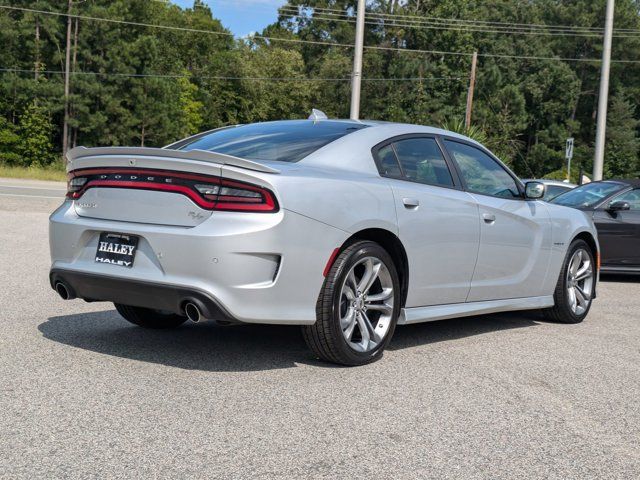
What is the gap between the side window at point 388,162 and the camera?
5.78 metres

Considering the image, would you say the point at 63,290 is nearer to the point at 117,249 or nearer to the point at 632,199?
the point at 117,249

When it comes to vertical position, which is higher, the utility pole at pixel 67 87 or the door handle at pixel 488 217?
the utility pole at pixel 67 87

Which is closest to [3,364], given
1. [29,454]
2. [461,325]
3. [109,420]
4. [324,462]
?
[109,420]

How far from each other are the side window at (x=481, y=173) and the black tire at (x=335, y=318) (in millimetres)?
1402

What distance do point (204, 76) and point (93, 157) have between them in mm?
66861

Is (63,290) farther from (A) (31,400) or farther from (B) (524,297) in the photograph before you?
(B) (524,297)

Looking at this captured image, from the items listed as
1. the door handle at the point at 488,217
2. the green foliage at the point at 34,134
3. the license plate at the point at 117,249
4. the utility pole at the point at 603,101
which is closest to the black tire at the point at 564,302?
the door handle at the point at 488,217

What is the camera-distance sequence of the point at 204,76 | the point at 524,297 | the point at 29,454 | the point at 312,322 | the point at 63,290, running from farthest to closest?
the point at 204,76 → the point at 524,297 → the point at 63,290 → the point at 312,322 → the point at 29,454

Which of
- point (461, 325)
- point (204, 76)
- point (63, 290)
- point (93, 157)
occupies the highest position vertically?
point (204, 76)

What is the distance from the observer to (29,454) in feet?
11.8

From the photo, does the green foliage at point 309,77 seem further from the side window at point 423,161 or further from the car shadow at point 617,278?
the side window at point 423,161

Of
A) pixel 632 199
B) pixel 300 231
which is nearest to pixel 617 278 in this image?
pixel 632 199

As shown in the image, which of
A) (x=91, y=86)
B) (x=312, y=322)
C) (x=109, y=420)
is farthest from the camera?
(x=91, y=86)

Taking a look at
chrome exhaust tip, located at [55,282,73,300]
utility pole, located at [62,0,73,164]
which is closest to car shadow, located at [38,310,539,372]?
chrome exhaust tip, located at [55,282,73,300]
